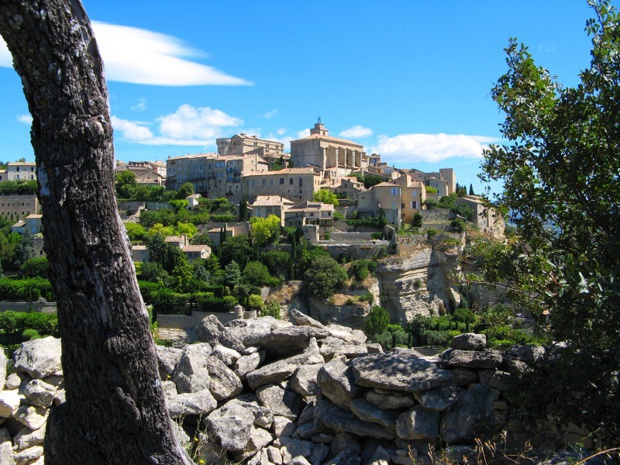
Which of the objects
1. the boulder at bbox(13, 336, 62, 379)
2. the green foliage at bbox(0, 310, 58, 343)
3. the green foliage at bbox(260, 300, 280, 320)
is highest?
the boulder at bbox(13, 336, 62, 379)

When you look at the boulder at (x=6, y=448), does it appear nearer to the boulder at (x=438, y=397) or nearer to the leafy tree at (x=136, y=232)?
the boulder at (x=438, y=397)

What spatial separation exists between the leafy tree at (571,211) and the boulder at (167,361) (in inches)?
179

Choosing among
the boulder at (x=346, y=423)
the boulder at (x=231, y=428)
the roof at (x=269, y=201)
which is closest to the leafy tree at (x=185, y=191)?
the roof at (x=269, y=201)

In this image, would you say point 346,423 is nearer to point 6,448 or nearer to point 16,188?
point 6,448

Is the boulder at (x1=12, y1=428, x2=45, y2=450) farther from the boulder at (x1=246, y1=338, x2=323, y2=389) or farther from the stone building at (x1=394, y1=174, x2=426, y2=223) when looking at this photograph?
the stone building at (x1=394, y1=174, x2=426, y2=223)

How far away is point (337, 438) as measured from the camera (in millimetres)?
6609

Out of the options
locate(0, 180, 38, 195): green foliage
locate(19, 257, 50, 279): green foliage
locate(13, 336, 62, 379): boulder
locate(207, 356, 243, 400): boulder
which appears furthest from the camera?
locate(0, 180, 38, 195): green foliage

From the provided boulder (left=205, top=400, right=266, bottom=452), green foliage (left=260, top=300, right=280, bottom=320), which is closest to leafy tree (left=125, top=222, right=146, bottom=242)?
green foliage (left=260, top=300, right=280, bottom=320)

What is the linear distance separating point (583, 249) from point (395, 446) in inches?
126

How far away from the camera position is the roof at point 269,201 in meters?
50.7

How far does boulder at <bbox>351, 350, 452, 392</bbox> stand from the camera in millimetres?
6352

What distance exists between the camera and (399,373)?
257 inches

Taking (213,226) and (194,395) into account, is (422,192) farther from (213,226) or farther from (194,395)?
(194,395)

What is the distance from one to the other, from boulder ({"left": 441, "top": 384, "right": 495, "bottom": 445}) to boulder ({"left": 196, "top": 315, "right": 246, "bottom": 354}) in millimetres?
3435
